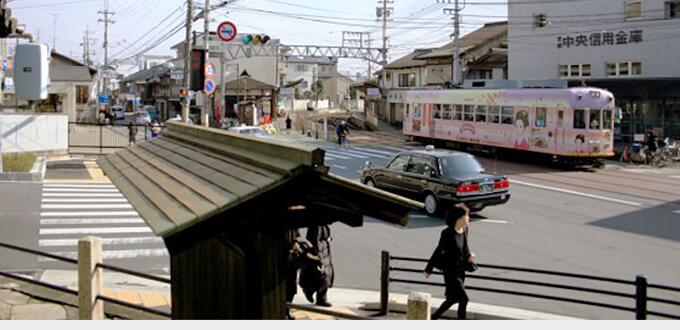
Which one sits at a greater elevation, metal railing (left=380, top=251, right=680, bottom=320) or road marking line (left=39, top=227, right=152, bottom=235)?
metal railing (left=380, top=251, right=680, bottom=320)

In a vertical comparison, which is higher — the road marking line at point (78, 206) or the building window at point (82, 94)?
the building window at point (82, 94)

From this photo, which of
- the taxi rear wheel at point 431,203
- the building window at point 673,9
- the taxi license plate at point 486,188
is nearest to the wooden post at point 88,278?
the taxi rear wheel at point 431,203

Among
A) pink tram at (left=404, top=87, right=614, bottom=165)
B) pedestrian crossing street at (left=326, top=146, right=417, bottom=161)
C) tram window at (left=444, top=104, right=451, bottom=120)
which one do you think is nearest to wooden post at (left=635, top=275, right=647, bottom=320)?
pink tram at (left=404, top=87, right=614, bottom=165)

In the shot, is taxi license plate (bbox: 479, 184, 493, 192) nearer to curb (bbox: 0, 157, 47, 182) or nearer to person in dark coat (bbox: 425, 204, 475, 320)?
person in dark coat (bbox: 425, 204, 475, 320)

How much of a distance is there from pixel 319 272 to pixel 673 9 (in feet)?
101

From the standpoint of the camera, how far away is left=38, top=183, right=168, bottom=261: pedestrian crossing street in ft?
41.3

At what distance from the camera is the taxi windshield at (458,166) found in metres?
15.8

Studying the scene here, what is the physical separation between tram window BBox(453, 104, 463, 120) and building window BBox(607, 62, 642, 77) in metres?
9.11

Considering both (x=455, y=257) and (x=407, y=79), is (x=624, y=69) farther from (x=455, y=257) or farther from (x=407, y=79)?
(x=455, y=257)

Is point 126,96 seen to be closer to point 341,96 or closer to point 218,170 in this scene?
point 341,96

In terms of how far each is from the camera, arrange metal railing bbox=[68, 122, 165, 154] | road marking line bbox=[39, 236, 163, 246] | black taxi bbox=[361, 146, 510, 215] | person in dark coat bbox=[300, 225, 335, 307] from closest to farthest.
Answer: person in dark coat bbox=[300, 225, 335, 307]
road marking line bbox=[39, 236, 163, 246]
black taxi bbox=[361, 146, 510, 215]
metal railing bbox=[68, 122, 165, 154]

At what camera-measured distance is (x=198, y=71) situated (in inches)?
923

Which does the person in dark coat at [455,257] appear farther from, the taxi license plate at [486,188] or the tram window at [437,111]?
the tram window at [437,111]

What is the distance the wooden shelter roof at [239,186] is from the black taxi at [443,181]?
9778mm
